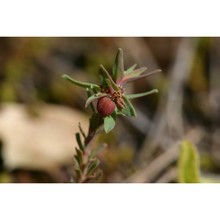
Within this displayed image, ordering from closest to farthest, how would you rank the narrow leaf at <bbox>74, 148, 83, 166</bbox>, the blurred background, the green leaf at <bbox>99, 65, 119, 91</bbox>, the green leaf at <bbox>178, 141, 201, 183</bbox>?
the green leaf at <bbox>99, 65, 119, 91</bbox> < the narrow leaf at <bbox>74, 148, 83, 166</bbox> < the green leaf at <bbox>178, 141, 201, 183</bbox> < the blurred background

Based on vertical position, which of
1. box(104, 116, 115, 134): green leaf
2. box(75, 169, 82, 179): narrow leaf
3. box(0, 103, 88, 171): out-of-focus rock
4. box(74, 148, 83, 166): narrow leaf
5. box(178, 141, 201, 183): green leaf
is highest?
box(0, 103, 88, 171): out-of-focus rock

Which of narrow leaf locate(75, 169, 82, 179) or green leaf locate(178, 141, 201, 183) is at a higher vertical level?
green leaf locate(178, 141, 201, 183)

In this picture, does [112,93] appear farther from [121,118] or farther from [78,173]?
[121,118]

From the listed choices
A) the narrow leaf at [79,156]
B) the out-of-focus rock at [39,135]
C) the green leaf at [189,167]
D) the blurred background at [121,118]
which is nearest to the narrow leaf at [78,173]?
the narrow leaf at [79,156]

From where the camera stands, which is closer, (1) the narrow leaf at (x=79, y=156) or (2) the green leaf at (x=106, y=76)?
(2) the green leaf at (x=106, y=76)

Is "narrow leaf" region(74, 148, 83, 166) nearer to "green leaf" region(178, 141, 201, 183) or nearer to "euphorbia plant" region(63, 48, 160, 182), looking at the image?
"euphorbia plant" region(63, 48, 160, 182)

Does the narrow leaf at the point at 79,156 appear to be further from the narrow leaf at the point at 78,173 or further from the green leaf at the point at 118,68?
the green leaf at the point at 118,68

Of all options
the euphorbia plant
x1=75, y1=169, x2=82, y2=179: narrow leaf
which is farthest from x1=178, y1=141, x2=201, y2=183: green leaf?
the euphorbia plant
